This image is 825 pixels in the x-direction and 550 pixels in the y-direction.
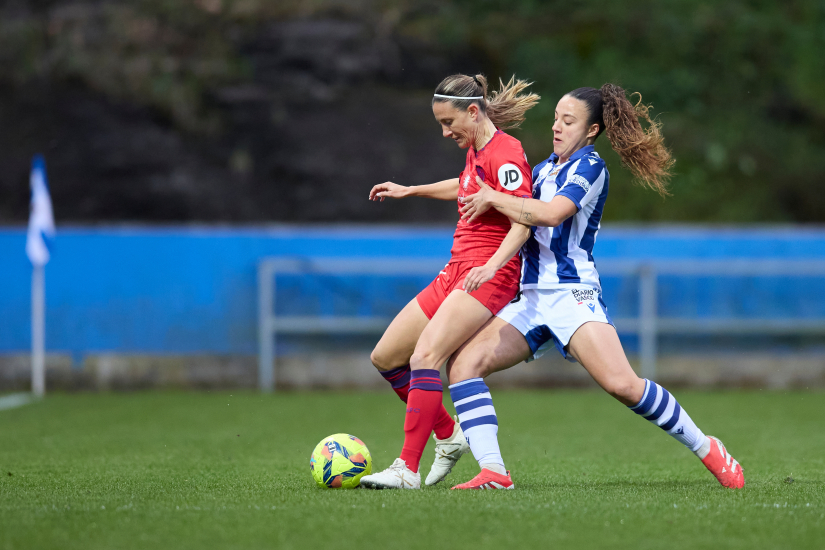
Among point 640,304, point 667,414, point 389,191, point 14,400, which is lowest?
point 14,400

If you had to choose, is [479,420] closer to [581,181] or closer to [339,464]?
[339,464]

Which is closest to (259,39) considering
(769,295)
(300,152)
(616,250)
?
(300,152)

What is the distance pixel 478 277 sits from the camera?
181 inches

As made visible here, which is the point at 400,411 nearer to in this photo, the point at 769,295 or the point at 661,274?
the point at 661,274

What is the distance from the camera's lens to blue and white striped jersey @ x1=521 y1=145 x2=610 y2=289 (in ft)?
15.8

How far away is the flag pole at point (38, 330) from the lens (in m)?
12.0

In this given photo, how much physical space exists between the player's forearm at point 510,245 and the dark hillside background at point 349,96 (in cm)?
1167

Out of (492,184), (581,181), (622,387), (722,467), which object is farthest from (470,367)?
(722,467)

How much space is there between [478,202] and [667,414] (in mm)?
1399

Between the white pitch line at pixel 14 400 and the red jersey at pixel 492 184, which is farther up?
the red jersey at pixel 492 184

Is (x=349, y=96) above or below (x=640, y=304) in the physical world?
above

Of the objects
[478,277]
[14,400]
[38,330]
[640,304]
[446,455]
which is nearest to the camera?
[478,277]

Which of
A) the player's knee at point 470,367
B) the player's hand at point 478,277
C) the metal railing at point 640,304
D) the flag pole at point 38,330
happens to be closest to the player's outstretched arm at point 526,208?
the player's hand at point 478,277

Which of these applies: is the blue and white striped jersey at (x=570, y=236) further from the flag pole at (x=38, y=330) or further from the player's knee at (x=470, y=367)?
the flag pole at (x=38, y=330)
